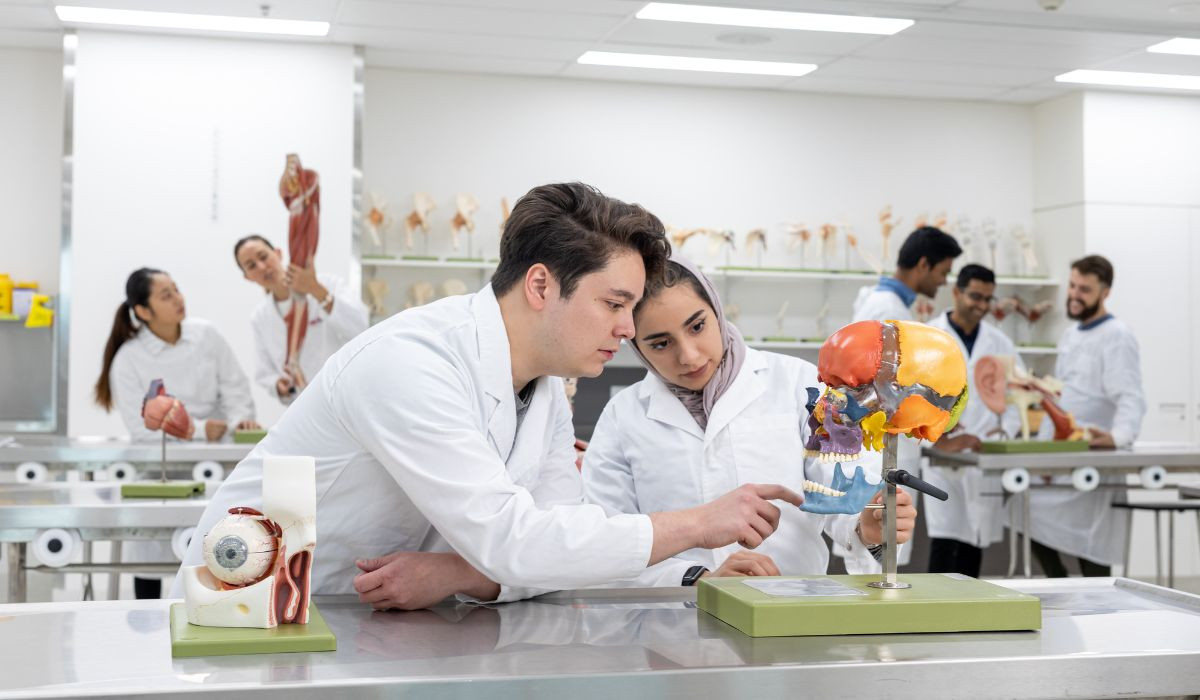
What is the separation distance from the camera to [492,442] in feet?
5.88

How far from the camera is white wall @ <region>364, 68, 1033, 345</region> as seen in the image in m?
6.92

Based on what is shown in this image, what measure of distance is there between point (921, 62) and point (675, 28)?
1.52 metres

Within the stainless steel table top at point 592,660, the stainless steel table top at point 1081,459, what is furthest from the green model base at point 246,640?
the stainless steel table top at point 1081,459

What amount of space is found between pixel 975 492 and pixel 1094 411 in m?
0.78

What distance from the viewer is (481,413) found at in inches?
69.7

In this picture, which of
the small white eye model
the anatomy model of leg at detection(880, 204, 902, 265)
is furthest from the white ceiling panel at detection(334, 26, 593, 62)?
the small white eye model

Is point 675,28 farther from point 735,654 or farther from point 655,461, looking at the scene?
point 735,654

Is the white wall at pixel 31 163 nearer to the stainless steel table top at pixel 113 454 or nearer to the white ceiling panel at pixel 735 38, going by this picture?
the stainless steel table top at pixel 113 454

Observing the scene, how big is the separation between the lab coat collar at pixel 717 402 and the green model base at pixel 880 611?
0.67 m

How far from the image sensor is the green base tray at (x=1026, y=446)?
4.79m

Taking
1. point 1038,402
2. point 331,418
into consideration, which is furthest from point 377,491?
point 1038,402

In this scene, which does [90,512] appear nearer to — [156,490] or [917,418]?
[156,490]

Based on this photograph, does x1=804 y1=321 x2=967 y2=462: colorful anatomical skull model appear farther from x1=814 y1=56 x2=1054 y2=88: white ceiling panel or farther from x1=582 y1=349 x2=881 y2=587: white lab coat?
x1=814 y1=56 x2=1054 y2=88: white ceiling panel

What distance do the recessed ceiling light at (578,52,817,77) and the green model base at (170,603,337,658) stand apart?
540cm
